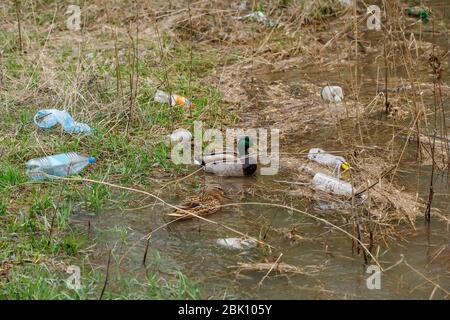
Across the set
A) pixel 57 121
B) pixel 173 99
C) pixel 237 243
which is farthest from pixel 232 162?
pixel 57 121

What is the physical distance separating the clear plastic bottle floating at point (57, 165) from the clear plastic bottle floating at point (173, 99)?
3.06ft

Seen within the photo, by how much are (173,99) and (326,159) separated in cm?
126

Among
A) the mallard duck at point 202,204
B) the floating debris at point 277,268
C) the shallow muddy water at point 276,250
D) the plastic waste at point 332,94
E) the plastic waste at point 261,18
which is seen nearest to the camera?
the shallow muddy water at point 276,250

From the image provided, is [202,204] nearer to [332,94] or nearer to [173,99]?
[173,99]

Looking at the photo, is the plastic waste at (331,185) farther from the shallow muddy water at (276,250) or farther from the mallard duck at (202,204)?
the mallard duck at (202,204)

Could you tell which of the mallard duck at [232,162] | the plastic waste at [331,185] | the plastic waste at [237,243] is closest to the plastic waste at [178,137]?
the mallard duck at [232,162]

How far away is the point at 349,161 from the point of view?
4.44m

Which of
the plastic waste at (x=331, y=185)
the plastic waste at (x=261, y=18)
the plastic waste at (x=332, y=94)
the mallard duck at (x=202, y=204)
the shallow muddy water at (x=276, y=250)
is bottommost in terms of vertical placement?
the shallow muddy water at (x=276, y=250)

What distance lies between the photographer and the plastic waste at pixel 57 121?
15.9 feet

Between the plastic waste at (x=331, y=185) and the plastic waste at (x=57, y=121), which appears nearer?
the plastic waste at (x=331, y=185)

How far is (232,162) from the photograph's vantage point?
448 cm

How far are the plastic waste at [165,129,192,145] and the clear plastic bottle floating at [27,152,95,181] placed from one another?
53 cm

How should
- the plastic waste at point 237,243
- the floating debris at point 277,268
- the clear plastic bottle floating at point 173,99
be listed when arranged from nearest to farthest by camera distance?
1. the floating debris at point 277,268
2. the plastic waste at point 237,243
3. the clear plastic bottle floating at point 173,99

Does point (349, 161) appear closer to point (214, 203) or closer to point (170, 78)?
point (214, 203)
